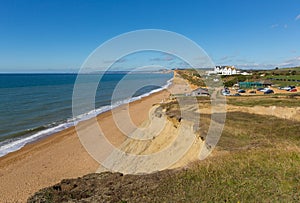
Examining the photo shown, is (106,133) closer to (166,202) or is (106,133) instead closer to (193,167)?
(193,167)

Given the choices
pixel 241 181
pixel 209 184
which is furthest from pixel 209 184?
pixel 241 181

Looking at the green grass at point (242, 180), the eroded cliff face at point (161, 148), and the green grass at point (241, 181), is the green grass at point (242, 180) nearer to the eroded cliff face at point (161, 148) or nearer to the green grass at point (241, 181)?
the green grass at point (241, 181)

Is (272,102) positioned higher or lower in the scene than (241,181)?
higher

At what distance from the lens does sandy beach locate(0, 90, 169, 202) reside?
13.7 meters

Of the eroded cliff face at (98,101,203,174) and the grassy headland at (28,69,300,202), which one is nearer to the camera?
the grassy headland at (28,69,300,202)

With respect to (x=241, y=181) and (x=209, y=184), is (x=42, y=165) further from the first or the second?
(x=241, y=181)

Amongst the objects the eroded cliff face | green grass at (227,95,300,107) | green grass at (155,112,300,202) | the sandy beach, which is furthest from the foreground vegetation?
green grass at (227,95,300,107)

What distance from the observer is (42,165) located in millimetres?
17141

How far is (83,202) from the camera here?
6258mm

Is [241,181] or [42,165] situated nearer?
[241,181]

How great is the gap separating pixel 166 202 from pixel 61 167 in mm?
13268

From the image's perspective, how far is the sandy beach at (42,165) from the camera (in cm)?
1370

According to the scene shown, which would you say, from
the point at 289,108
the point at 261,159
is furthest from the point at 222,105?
the point at 261,159

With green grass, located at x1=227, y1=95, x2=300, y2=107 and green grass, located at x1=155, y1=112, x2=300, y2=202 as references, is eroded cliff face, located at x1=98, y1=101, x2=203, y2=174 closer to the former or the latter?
green grass, located at x1=155, y1=112, x2=300, y2=202
